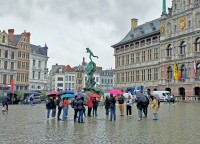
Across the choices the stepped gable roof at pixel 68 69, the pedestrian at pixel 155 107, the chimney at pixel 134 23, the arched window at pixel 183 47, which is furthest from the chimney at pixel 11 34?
the pedestrian at pixel 155 107

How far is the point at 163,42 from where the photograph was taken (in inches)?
2778

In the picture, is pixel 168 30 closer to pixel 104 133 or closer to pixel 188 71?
pixel 188 71

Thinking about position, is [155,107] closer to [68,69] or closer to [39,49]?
[39,49]

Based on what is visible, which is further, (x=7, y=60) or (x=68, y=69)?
(x=68, y=69)

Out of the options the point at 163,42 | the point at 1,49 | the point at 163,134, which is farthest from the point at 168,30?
the point at 163,134

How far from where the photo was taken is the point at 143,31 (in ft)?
263

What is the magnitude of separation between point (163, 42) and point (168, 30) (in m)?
2.58

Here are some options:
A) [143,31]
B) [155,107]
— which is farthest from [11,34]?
[155,107]

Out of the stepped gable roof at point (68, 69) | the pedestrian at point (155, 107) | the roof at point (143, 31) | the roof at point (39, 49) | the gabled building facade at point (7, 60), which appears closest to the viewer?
the pedestrian at point (155, 107)

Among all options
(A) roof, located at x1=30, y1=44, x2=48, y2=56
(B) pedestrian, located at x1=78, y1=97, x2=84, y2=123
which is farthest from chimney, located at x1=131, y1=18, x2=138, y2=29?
(B) pedestrian, located at x1=78, y1=97, x2=84, y2=123

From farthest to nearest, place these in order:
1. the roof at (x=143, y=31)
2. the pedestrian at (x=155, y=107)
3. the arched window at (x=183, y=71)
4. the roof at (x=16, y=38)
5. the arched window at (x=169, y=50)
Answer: the roof at (x=16, y=38) → the roof at (x=143, y=31) → the arched window at (x=169, y=50) → the arched window at (x=183, y=71) → the pedestrian at (x=155, y=107)

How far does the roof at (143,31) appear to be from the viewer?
3029 inches

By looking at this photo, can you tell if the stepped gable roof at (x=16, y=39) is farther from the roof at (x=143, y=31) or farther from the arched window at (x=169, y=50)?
the arched window at (x=169, y=50)

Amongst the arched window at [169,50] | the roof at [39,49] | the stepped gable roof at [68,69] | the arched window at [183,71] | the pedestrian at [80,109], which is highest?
the roof at [39,49]
